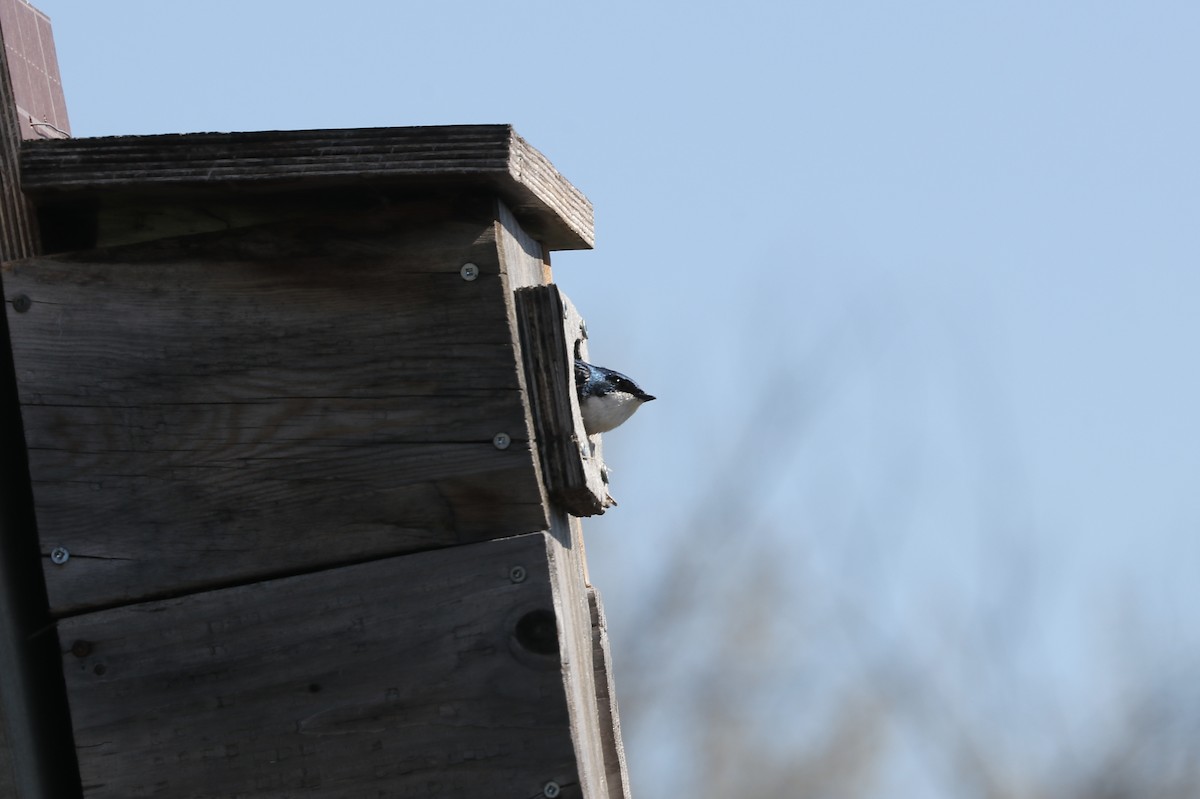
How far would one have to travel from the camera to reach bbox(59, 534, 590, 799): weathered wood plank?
2.31m

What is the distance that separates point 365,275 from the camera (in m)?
2.41

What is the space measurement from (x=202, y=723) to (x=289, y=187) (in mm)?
774

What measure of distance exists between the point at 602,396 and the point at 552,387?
0.29m

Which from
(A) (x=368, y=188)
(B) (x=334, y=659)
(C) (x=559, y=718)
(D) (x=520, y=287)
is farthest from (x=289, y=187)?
(C) (x=559, y=718)

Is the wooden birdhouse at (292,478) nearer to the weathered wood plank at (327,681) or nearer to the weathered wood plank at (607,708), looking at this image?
the weathered wood plank at (327,681)

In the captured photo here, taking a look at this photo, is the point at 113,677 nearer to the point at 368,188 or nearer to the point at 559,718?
the point at 559,718

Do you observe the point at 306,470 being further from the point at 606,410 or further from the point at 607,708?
the point at 607,708

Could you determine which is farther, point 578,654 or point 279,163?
point 578,654

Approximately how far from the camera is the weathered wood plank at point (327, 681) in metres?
2.31

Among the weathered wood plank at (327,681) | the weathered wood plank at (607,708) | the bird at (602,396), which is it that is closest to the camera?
the weathered wood plank at (327,681)

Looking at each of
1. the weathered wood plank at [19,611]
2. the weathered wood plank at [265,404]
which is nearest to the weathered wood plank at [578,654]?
the weathered wood plank at [265,404]

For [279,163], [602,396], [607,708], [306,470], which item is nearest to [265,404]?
[306,470]

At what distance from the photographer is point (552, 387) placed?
8.07ft

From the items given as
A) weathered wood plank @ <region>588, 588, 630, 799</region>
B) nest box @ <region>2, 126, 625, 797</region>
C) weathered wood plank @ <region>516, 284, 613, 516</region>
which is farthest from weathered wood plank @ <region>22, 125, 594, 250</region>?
weathered wood plank @ <region>588, 588, 630, 799</region>
